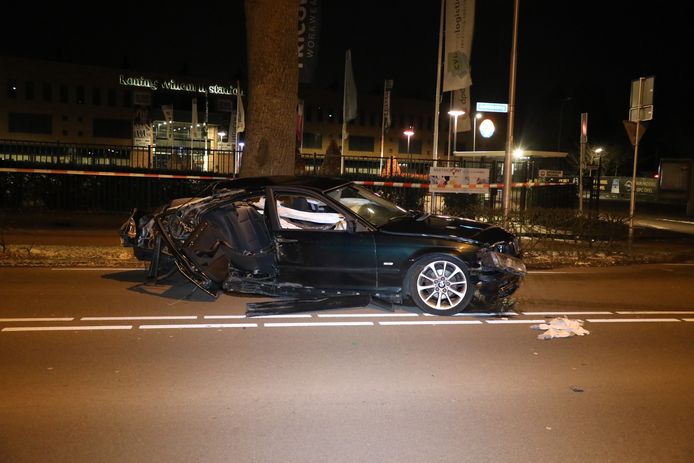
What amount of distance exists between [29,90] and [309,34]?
49570 millimetres

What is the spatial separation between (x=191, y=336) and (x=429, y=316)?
281 cm

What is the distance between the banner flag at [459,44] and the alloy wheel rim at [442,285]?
1079 cm

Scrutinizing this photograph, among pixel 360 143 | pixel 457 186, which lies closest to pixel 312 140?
pixel 360 143

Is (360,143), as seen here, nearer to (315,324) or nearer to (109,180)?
(109,180)

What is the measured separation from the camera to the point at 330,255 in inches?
303

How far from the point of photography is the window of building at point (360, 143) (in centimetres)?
7331

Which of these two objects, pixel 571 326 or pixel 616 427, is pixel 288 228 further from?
pixel 616 427

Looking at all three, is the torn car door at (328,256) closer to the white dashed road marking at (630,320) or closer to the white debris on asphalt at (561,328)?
the white debris on asphalt at (561,328)

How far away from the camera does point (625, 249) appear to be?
1405 cm

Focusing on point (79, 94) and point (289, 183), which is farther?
point (79, 94)

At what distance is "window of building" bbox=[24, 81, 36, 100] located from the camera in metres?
57.3

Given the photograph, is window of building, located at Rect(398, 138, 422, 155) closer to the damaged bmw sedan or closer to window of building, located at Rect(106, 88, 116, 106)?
window of building, located at Rect(106, 88, 116, 106)

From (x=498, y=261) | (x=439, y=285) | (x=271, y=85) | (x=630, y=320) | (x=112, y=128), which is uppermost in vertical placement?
(x=112, y=128)

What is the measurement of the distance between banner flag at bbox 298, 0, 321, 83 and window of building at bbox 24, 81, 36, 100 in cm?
4919
